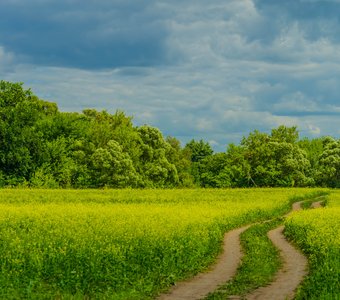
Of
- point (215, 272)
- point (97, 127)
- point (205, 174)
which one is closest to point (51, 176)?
point (97, 127)

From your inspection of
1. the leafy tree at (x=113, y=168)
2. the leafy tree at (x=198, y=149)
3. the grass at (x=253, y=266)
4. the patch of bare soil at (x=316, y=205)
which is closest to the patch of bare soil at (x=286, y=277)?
the grass at (x=253, y=266)

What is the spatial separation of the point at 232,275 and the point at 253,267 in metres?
1.33

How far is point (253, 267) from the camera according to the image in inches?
850

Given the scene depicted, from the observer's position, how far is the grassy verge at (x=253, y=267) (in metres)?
17.8

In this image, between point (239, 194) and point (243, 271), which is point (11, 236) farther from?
point (239, 194)

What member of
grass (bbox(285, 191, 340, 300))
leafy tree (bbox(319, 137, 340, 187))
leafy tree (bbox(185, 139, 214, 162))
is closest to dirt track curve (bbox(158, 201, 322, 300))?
grass (bbox(285, 191, 340, 300))

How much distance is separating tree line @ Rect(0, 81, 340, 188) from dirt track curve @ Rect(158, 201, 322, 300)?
5603cm

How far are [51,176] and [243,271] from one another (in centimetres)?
6410

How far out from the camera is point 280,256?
24828 mm

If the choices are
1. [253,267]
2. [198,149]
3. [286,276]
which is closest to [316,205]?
[253,267]

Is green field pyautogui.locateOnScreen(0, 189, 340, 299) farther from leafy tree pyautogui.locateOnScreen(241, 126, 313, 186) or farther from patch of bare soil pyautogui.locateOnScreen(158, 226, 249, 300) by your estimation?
leafy tree pyautogui.locateOnScreen(241, 126, 313, 186)

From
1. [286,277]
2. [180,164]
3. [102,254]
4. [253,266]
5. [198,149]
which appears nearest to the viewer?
[102,254]

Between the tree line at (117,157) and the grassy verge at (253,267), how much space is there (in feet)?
174

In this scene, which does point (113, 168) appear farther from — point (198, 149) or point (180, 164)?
point (198, 149)
